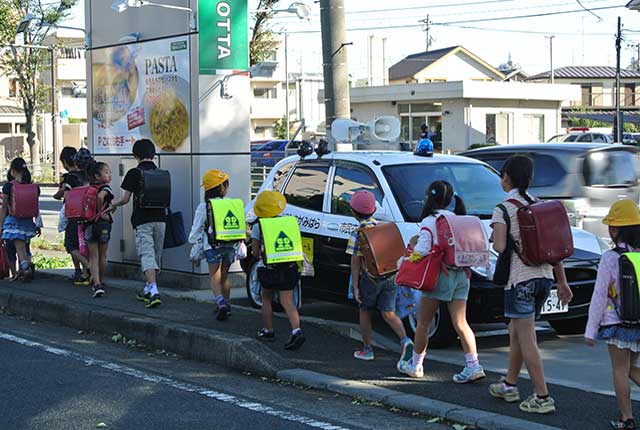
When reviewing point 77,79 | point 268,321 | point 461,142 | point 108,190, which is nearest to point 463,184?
point 268,321

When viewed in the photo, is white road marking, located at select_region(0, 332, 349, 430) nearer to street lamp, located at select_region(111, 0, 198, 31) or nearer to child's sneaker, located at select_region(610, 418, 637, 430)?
child's sneaker, located at select_region(610, 418, 637, 430)

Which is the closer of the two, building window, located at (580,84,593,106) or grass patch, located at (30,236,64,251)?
grass patch, located at (30,236,64,251)

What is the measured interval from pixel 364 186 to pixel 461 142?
1373 inches

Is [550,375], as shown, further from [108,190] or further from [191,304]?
[108,190]

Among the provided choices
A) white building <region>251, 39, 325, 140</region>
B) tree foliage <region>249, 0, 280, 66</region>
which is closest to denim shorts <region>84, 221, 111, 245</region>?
tree foliage <region>249, 0, 280, 66</region>

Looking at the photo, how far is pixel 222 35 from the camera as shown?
460 inches

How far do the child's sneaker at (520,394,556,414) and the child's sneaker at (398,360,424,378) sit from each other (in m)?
1.14

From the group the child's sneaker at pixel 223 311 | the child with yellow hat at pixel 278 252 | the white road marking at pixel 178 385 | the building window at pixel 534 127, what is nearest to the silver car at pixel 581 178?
the child's sneaker at pixel 223 311

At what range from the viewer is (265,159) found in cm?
3888

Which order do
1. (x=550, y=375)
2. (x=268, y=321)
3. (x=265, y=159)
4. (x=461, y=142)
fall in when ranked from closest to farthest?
(x=550, y=375), (x=268, y=321), (x=265, y=159), (x=461, y=142)

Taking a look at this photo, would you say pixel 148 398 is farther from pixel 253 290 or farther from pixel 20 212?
pixel 20 212

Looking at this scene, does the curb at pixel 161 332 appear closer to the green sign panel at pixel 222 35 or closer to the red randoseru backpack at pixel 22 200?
the red randoseru backpack at pixel 22 200

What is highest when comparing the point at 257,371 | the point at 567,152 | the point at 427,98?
the point at 427,98

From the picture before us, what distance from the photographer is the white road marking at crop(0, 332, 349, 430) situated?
6484mm
